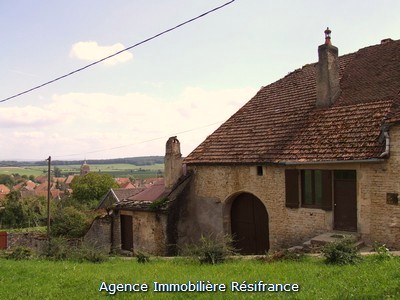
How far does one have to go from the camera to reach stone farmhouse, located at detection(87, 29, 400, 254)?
11781mm

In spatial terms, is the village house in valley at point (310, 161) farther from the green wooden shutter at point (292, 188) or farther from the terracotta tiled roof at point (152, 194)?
the terracotta tiled roof at point (152, 194)

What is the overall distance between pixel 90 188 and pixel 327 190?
46.7 meters

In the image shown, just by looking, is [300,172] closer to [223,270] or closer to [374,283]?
[223,270]

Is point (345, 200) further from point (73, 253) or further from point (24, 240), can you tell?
point (24, 240)

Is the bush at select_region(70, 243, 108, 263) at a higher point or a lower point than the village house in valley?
lower

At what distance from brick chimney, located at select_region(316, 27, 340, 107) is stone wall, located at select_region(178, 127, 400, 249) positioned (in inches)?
129

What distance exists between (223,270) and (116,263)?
4.00 meters

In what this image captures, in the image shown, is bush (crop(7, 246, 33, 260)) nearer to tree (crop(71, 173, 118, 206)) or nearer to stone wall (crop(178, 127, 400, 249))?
stone wall (crop(178, 127, 400, 249))

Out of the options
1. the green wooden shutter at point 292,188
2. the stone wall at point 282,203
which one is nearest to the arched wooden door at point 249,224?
the stone wall at point 282,203

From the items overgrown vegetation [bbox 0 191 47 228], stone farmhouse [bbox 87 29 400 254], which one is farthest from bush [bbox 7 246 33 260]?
overgrown vegetation [bbox 0 191 47 228]

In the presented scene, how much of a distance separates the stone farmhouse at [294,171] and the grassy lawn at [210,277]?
10.9 feet

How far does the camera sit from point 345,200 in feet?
40.9

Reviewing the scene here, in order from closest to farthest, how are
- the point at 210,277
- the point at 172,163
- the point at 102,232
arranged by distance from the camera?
the point at 210,277, the point at 172,163, the point at 102,232

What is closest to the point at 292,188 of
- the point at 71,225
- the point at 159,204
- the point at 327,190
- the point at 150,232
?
the point at 327,190
